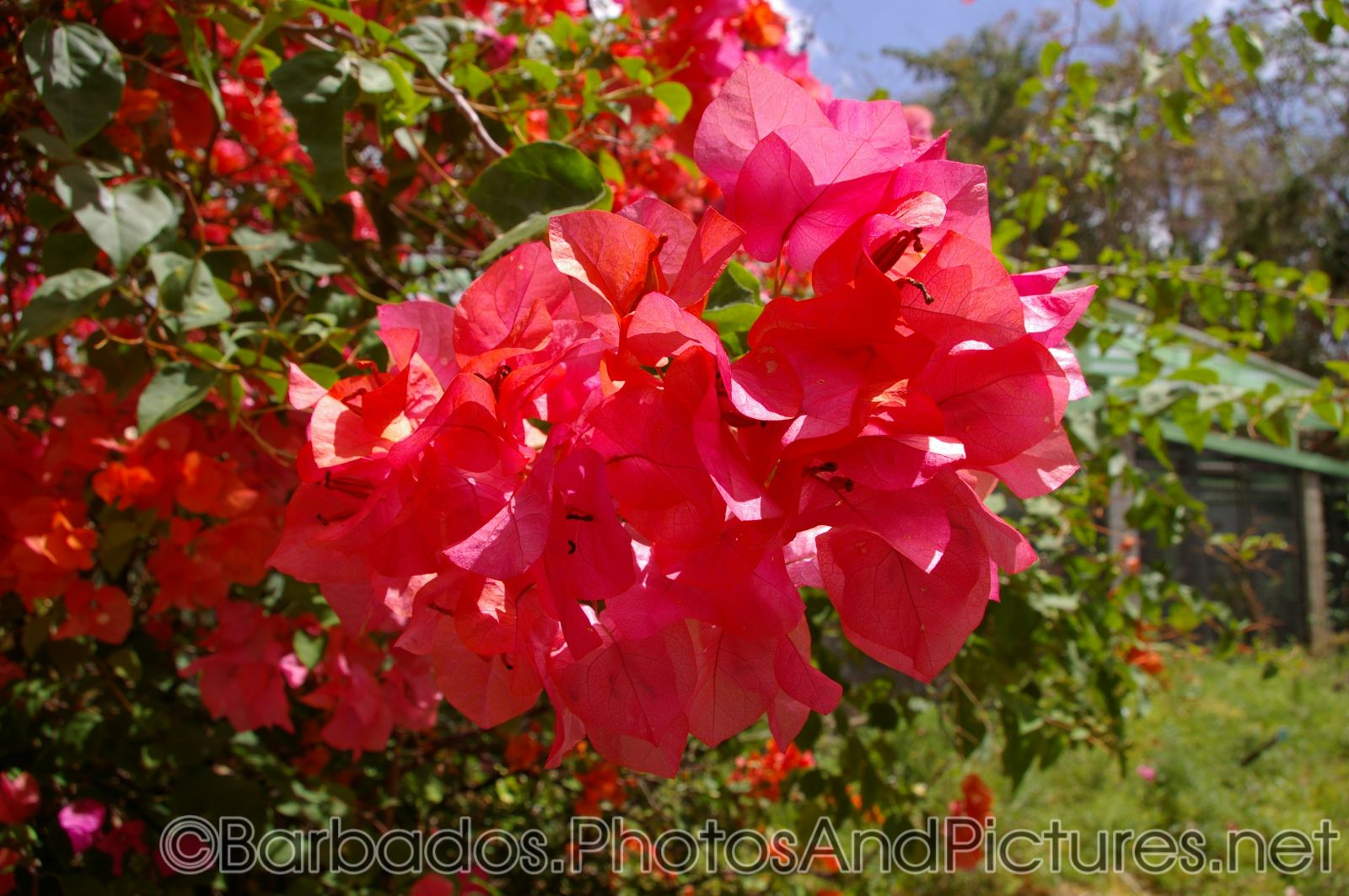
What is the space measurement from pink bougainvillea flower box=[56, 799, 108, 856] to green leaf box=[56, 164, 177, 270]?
70 centimetres

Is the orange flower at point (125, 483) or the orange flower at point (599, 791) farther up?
the orange flower at point (125, 483)

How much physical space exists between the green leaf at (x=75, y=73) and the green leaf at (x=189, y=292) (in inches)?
4.1

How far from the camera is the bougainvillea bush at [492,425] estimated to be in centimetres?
32

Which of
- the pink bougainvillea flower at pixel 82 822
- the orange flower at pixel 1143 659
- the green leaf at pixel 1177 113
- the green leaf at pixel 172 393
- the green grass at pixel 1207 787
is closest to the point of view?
the green leaf at pixel 172 393

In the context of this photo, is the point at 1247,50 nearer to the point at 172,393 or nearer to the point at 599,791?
the point at 172,393

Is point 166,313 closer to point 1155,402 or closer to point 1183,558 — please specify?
point 1155,402

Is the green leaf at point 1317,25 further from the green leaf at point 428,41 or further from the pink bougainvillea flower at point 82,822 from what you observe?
the pink bougainvillea flower at point 82,822

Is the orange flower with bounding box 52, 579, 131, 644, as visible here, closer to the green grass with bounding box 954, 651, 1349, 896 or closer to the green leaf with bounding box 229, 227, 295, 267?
the green leaf with bounding box 229, 227, 295, 267

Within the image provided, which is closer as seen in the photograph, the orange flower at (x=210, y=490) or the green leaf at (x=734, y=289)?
the green leaf at (x=734, y=289)

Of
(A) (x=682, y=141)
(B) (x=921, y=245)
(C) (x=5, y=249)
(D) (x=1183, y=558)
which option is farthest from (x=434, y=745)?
(D) (x=1183, y=558)

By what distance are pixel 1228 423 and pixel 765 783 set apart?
1.13 metres

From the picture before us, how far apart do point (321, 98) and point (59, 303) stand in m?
0.25

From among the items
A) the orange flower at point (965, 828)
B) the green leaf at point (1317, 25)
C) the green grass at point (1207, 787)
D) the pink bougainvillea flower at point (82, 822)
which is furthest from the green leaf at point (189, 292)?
the green grass at point (1207, 787)

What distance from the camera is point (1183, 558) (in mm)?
7121
